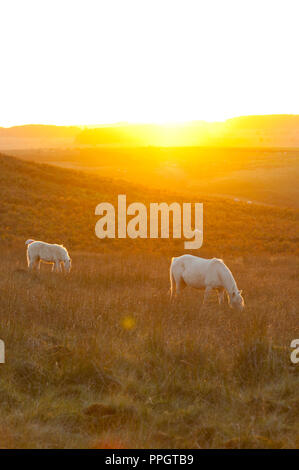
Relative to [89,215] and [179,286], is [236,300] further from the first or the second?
[89,215]

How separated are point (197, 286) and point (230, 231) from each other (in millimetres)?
28921

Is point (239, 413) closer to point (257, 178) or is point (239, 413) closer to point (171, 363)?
point (171, 363)

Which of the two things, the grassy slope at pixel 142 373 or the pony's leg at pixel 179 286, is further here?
the pony's leg at pixel 179 286

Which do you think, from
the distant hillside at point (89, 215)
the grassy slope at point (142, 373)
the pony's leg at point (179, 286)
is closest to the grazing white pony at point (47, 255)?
the grassy slope at point (142, 373)

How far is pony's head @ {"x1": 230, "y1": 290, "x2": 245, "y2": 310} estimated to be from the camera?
39.7 feet

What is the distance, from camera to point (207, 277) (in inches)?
520

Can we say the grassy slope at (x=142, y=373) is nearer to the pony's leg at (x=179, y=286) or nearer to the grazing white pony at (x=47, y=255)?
the pony's leg at (x=179, y=286)

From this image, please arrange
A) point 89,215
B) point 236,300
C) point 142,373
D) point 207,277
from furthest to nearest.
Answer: point 89,215, point 207,277, point 236,300, point 142,373

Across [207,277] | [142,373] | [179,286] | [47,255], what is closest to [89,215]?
[47,255]

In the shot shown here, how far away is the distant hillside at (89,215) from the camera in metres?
35.9

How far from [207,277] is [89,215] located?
32.1 m

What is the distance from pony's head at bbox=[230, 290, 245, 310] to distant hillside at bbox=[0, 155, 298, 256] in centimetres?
1902

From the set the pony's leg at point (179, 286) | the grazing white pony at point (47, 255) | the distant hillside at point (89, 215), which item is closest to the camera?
the pony's leg at point (179, 286)
